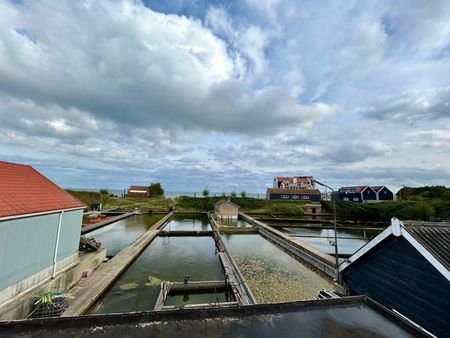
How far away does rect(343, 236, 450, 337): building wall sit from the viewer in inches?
197

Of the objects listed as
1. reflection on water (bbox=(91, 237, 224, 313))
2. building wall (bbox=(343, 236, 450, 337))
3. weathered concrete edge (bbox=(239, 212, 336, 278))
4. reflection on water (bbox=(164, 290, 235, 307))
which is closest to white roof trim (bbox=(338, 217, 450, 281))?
building wall (bbox=(343, 236, 450, 337))

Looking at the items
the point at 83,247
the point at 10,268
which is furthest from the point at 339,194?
the point at 10,268

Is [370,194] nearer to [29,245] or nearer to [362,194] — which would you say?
[362,194]

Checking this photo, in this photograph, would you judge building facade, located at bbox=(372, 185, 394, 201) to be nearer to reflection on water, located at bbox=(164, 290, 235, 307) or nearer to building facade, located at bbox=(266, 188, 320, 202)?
building facade, located at bbox=(266, 188, 320, 202)

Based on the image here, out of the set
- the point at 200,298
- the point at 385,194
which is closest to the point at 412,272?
the point at 200,298

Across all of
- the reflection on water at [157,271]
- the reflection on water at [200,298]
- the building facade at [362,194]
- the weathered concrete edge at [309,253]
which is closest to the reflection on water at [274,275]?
the weathered concrete edge at [309,253]

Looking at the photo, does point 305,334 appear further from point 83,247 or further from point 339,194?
point 339,194

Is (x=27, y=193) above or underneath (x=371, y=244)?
above

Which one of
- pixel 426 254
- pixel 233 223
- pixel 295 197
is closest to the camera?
pixel 426 254

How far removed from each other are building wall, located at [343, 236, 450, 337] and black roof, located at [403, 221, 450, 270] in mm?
288

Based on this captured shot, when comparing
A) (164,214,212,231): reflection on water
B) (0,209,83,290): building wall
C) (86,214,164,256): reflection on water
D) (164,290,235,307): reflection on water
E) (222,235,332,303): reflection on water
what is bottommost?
(164,290,235,307): reflection on water

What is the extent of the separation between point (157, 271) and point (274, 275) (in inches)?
301

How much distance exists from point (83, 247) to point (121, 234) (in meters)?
11.3

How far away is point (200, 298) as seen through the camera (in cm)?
1162
